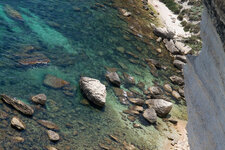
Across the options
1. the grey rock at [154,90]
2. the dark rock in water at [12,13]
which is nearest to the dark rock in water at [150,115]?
the grey rock at [154,90]

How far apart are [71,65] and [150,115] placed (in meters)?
6.69

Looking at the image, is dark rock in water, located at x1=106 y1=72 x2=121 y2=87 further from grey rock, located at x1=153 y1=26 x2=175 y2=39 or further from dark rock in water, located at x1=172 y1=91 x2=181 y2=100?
grey rock, located at x1=153 y1=26 x2=175 y2=39

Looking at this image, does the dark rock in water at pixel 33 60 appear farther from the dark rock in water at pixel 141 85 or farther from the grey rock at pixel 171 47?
the grey rock at pixel 171 47

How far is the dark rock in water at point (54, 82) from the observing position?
17.6 metres

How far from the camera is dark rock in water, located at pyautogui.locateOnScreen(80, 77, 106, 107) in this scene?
1745 cm

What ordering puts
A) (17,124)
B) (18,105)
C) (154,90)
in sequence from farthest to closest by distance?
(154,90), (18,105), (17,124)

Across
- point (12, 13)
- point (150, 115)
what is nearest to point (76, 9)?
point (12, 13)

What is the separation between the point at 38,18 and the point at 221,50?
54.3 feet

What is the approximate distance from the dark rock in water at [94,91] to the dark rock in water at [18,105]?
156 inches

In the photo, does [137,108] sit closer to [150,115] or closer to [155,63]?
[150,115]

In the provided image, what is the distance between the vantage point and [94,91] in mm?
17531

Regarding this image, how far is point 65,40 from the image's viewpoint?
75.5 ft

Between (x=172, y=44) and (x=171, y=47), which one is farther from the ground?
(x=172, y=44)

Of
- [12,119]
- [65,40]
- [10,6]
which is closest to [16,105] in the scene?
[12,119]
